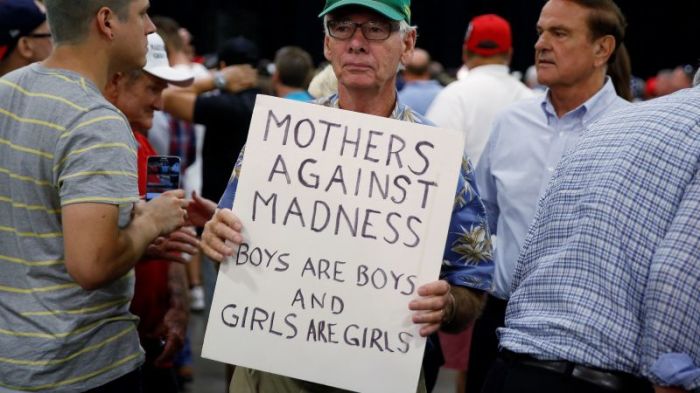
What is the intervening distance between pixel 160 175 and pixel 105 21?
0.73 meters

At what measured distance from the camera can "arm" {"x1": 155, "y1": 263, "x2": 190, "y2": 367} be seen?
→ 3285 mm

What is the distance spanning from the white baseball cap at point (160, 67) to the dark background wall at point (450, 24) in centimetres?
1311

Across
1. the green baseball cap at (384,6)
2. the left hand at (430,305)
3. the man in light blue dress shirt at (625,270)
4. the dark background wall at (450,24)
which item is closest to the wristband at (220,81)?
the green baseball cap at (384,6)

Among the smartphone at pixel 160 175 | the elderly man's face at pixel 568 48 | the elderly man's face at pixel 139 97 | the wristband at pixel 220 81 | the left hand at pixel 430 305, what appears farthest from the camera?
the wristband at pixel 220 81

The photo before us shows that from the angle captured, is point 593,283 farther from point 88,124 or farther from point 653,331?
point 88,124

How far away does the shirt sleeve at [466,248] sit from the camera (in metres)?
2.56

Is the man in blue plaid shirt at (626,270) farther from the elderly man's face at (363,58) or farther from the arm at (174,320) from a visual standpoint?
the arm at (174,320)

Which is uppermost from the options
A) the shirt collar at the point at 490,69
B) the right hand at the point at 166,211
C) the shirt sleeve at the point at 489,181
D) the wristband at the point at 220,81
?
the shirt collar at the point at 490,69

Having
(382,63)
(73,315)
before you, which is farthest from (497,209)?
(73,315)

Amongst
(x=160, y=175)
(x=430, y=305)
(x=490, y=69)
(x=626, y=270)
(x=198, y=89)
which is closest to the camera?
(x=626, y=270)

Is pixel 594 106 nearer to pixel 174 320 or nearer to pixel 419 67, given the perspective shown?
pixel 174 320

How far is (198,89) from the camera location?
596cm

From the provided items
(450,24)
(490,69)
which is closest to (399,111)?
(490,69)

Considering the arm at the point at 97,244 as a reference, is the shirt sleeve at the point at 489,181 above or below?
above
